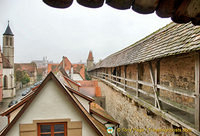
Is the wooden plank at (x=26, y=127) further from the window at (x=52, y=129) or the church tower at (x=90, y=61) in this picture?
the church tower at (x=90, y=61)

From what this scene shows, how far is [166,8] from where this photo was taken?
1.22 m

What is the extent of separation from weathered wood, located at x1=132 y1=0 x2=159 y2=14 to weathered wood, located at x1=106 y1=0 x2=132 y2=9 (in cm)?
7

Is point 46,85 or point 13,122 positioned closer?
point 13,122

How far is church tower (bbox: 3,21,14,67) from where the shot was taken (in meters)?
24.8

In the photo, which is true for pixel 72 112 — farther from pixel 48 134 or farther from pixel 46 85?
pixel 46 85

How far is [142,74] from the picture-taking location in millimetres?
7859

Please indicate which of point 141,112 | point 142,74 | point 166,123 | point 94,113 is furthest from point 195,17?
point 142,74

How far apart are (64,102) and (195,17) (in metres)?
3.75

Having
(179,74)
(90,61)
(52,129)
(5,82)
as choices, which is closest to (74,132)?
(52,129)

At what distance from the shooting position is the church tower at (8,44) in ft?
81.4

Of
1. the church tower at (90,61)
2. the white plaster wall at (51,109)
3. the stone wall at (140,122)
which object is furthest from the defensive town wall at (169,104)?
the church tower at (90,61)

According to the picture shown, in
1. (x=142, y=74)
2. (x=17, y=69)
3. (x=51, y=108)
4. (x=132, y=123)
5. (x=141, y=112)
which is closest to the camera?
(x=51, y=108)

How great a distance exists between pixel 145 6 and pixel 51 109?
149 inches

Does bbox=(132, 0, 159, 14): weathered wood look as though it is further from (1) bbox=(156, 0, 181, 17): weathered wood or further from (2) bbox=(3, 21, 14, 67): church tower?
(2) bbox=(3, 21, 14, 67): church tower
